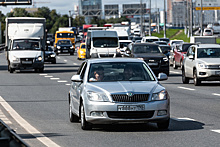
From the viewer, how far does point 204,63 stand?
2525 centimetres

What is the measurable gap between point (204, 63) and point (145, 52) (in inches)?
274

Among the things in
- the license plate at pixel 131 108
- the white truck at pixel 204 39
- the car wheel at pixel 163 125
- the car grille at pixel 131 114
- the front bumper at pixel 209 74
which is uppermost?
the license plate at pixel 131 108

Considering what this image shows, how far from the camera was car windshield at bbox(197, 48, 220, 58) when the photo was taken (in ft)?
85.1

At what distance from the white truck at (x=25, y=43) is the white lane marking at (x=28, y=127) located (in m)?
17.2

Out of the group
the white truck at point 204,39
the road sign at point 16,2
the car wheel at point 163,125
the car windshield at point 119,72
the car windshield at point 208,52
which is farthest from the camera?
the road sign at point 16,2

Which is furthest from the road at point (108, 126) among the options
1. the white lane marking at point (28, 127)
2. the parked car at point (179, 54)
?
the parked car at point (179, 54)

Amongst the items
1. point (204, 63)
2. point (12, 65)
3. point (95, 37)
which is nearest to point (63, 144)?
point (204, 63)

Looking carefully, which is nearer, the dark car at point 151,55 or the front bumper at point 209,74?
the front bumper at point 209,74

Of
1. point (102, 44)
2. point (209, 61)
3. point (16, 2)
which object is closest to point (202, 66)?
point (209, 61)

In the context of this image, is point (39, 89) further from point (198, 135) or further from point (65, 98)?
point (198, 135)

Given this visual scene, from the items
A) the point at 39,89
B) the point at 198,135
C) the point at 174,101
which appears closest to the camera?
the point at 198,135

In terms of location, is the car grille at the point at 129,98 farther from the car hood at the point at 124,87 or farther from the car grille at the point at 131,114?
the car grille at the point at 131,114

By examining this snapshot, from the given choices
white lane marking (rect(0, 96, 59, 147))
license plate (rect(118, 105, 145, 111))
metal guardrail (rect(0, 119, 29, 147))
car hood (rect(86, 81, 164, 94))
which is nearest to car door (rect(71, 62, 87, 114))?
car hood (rect(86, 81, 164, 94))

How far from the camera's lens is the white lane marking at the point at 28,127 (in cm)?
1030
